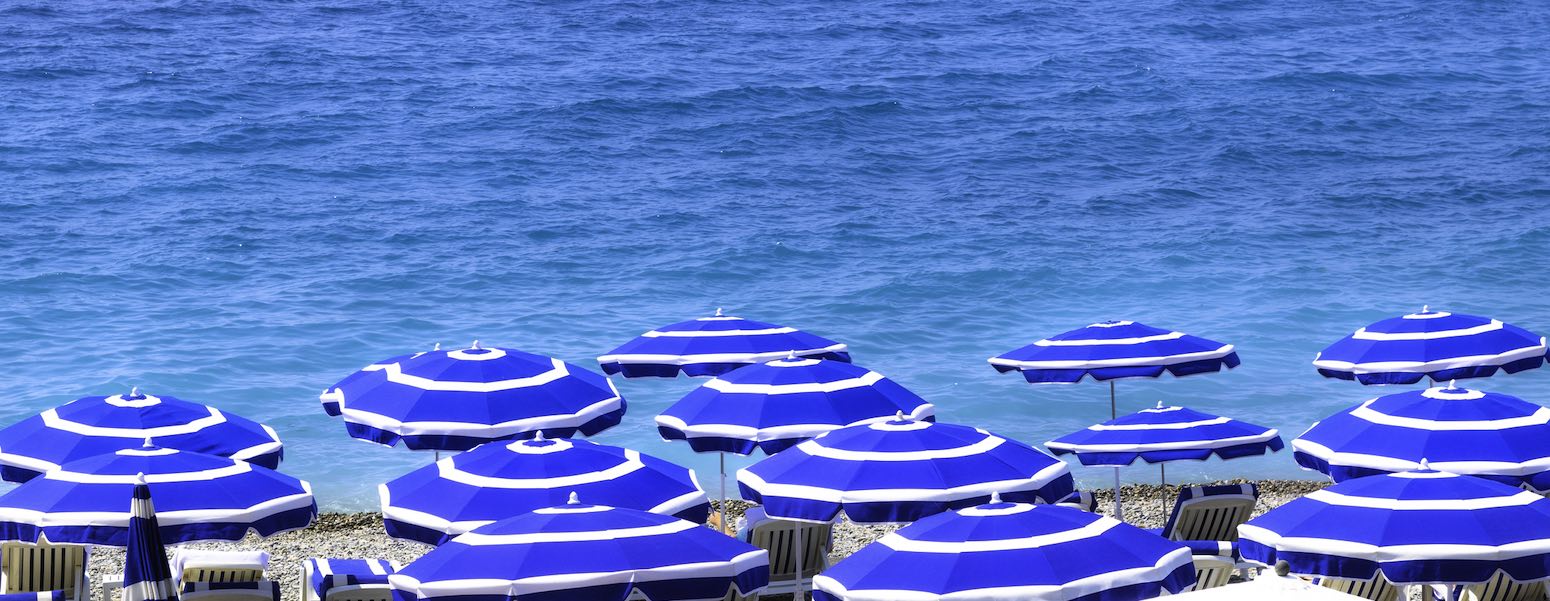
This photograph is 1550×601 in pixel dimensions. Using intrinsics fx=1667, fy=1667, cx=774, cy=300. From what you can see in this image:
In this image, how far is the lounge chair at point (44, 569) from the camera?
29.1 ft

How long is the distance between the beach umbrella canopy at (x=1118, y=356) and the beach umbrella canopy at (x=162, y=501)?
5447 mm

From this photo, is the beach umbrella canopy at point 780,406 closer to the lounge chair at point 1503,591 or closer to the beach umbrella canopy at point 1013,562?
the beach umbrella canopy at point 1013,562

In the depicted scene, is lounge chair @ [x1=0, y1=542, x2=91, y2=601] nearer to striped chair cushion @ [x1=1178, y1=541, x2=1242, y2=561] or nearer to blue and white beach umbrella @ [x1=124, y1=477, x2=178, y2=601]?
blue and white beach umbrella @ [x1=124, y1=477, x2=178, y2=601]

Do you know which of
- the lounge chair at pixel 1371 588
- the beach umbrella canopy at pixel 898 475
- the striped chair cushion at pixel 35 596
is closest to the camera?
the beach umbrella canopy at pixel 898 475

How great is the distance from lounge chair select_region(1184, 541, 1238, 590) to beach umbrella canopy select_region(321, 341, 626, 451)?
11.1 feet

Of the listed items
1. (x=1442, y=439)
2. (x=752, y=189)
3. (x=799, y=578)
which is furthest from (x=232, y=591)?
(x=752, y=189)

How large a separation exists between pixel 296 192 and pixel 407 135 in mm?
3382

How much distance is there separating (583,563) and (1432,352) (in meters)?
7.50

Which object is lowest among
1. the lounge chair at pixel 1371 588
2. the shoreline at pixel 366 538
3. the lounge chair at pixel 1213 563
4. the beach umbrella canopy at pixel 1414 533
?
the shoreline at pixel 366 538

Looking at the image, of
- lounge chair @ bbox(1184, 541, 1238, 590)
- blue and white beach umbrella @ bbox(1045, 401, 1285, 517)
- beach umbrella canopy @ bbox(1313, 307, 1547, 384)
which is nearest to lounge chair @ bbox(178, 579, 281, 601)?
blue and white beach umbrella @ bbox(1045, 401, 1285, 517)

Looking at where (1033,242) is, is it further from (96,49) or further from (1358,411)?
(96,49)

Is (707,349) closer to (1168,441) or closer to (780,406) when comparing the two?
(780,406)

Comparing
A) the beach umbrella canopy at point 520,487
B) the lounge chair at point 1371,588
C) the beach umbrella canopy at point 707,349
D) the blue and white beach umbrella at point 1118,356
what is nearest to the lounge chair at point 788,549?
the beach umbrella canopy at point 520,487

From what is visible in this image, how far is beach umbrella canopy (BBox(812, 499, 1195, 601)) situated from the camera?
588cm
